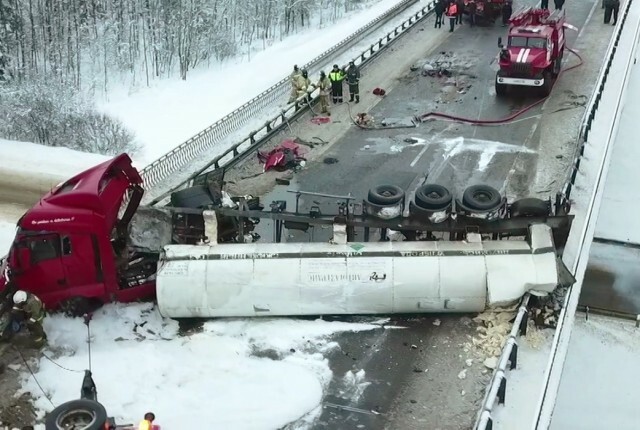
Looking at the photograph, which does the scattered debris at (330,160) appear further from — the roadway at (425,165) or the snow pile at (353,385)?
the snow pile at (353,385)

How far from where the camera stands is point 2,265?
1339 centimetres

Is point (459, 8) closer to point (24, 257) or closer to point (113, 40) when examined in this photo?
point (113, 40)

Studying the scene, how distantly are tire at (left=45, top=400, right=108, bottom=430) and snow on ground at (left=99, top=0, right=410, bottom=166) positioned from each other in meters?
17.1

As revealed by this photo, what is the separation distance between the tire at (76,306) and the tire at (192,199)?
2.64m

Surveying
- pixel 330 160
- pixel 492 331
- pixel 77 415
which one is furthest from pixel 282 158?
pixel 77 415

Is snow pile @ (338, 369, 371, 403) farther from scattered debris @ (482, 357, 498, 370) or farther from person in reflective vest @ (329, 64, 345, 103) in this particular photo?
person in reflective vest @ (329, 64, 345, 103)

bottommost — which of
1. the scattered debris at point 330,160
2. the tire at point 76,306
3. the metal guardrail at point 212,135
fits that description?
the metal guardrail at point 212,135

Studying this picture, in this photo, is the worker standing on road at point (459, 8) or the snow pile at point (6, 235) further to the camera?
the worker standing on road at point (459, 8)

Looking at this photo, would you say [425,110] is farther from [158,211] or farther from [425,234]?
[158,211]

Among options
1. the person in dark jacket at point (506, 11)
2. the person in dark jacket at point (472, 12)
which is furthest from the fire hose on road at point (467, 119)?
the person in dark jacket at point (472, 12)

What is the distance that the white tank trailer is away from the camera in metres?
Result: 12.1

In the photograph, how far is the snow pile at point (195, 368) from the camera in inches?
421

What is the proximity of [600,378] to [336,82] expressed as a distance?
11.5 metres

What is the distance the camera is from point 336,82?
22453 mm
